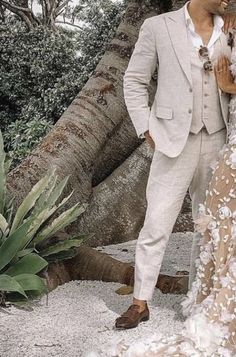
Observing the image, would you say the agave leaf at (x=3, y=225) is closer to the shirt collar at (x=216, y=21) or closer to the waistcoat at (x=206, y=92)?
the waistcoat at (x=206, y=92)

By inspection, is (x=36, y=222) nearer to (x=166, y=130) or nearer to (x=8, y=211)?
(x=8, y=211)

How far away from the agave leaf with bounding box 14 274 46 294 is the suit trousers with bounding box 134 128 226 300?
0.53 m

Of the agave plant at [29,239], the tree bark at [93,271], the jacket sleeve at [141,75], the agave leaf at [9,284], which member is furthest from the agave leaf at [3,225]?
the jacket sleeve at [141,75]

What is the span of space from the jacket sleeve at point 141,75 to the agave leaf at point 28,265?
95cm

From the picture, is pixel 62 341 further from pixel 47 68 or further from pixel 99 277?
pixel 47 68

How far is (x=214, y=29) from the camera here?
143 inches

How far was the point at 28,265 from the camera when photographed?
417 cm

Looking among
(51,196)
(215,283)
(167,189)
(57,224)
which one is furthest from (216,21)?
(57,224)

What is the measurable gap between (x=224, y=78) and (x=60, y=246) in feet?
5.15

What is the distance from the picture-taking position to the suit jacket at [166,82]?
11.9 feet

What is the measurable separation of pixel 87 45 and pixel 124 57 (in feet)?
21.5

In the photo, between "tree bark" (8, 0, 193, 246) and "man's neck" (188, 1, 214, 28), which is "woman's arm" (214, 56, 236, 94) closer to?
"man's neck" (188, 1, 214, 28)

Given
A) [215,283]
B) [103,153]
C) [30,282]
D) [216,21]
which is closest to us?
[215,283]

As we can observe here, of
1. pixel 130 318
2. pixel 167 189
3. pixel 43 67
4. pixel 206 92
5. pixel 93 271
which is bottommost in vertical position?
pixel 43 67
